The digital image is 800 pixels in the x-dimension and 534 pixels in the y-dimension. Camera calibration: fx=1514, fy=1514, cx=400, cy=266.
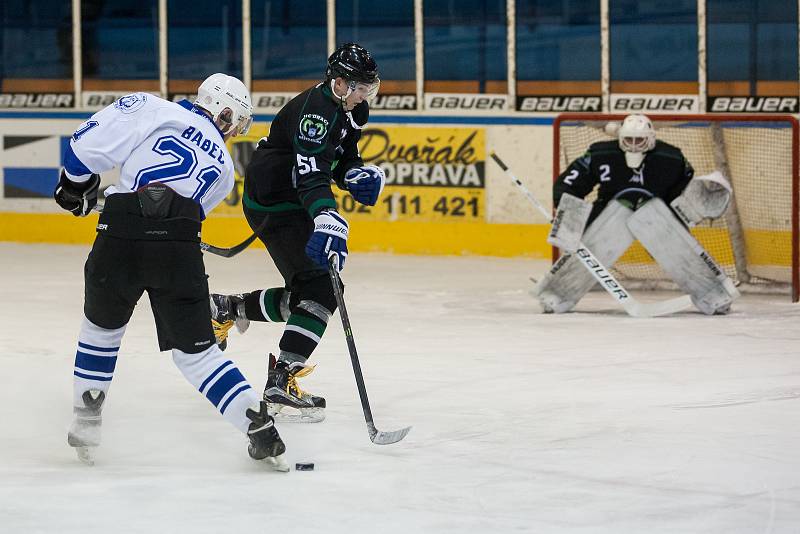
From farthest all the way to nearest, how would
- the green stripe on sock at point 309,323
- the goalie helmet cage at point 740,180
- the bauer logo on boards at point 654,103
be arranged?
the bauer logo on boards at point 654,103
the goalie helmet cage at point 740,180
the green stripe on sock at point 309,323

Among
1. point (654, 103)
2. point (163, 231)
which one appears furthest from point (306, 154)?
point (654, 103)

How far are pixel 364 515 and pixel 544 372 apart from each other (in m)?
2.14

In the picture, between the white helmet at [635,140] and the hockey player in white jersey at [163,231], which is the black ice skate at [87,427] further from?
the white helmet at [635,140]

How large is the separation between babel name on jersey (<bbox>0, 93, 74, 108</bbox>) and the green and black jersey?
5705mm

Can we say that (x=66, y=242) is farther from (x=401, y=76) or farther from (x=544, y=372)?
(x=544, y=372)

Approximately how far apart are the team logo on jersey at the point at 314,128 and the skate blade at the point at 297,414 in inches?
31.8

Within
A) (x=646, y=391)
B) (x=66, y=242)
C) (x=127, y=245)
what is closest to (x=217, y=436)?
(x=127, y=245)

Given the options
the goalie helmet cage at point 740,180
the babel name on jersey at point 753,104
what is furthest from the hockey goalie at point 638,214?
the babel name on jersey at point 753,104

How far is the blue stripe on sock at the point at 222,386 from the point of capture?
150 inches

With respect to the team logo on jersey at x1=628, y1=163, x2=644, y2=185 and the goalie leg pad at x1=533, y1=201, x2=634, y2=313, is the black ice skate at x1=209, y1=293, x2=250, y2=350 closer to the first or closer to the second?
the goalie leg pad at x1=533, y1=201, x2=634, y2=313

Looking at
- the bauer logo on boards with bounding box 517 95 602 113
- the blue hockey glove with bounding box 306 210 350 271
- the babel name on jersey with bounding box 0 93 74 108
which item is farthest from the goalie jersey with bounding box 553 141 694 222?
the babel name on jersey with bounding box 0 93 74 108

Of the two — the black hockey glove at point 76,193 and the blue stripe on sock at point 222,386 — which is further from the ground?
the black hockey glove at point 76,193

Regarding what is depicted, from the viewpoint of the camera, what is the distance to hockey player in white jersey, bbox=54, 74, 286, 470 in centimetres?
379

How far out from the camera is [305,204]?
4465 millimetres
